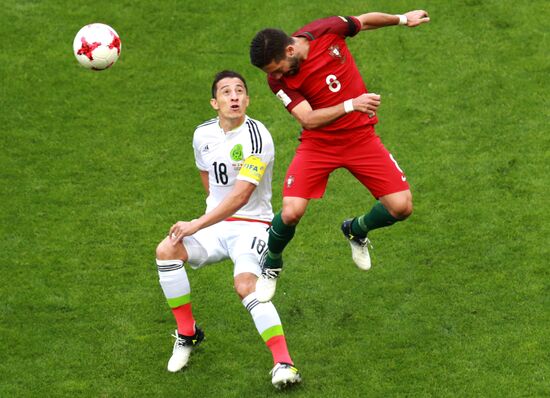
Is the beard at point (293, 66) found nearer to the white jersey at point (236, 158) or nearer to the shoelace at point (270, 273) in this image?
the white jersey at point (236, 158)

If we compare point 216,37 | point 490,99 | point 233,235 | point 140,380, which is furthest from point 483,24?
point 140,380

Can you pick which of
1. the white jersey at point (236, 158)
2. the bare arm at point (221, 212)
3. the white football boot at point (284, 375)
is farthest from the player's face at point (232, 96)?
the white football boot at point (284, 375)

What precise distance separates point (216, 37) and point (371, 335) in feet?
23.2

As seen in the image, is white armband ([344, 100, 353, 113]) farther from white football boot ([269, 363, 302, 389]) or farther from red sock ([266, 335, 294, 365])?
white football boot ([269, 363, 302, 389])

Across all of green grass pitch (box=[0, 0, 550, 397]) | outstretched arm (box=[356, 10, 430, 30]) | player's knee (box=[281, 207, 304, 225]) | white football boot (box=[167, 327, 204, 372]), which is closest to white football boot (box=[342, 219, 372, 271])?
green grass pitch (box=[0, 0, 550, 397])

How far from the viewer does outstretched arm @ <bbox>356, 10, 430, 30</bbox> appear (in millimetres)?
10617

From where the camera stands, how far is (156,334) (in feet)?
35.9

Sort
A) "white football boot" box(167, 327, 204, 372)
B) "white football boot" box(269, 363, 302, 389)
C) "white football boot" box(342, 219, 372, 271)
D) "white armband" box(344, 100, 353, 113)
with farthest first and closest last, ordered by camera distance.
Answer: "white football boot" box(342, 219, 372, 271)
"white football boot" box(167, 327, 204, 372)
"white armband" box(344, 100, 353, 113)
"white football boot" box(269, 363, 302, 389)

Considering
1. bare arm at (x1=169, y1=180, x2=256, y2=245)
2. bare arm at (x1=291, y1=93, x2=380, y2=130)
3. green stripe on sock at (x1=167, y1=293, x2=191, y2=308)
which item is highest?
bare arm at (x1=291, y1=93, x2=380, y2=130)

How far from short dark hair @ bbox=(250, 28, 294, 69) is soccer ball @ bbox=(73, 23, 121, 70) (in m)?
2.67

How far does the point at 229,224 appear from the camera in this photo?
34.6 ft

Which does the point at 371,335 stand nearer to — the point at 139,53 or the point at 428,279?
the point at 428,279

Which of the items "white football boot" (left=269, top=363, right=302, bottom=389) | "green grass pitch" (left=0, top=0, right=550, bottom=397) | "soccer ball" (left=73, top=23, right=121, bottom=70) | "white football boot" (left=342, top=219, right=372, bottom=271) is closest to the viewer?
"white football boot" (left=269, top=363, right=302, bottom=389)

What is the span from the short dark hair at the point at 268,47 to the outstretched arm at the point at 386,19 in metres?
1.02
